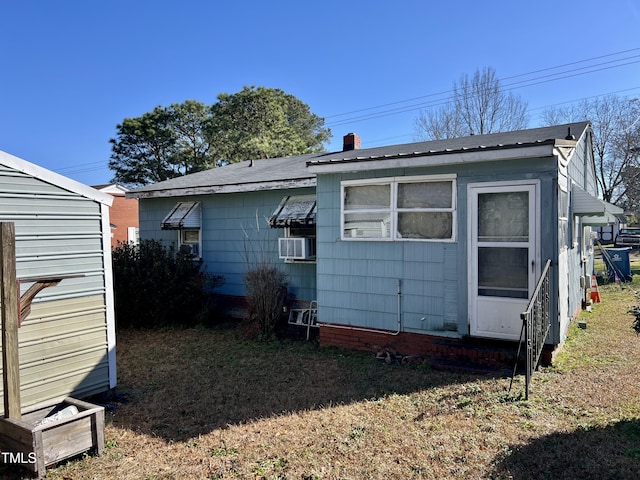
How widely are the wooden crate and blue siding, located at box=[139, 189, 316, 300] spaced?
15.7 ft

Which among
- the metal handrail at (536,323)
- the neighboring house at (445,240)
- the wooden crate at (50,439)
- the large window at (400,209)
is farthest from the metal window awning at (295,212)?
the wooden crate at (50,439)

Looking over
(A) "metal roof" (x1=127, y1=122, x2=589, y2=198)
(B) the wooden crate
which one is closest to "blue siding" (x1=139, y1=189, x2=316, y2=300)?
(A) "metal roof" (x1=127, y1=122, x2=589, y2=198)

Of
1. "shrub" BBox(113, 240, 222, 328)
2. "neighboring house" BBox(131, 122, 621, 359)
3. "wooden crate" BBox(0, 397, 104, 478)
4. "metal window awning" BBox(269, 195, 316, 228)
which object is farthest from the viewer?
"shrub" BBox(113, 240, 222, 328)

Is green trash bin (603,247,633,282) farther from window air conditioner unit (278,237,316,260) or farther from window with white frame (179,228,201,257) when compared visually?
window with white frame (179,228,201,257)

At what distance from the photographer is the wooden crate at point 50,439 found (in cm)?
318

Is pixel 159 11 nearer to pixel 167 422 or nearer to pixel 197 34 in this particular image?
pixel 197 34

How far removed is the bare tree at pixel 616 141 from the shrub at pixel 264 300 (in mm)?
26643

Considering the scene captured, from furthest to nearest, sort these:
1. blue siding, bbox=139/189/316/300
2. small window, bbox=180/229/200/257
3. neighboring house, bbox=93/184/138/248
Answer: neighboring house, bbox=93/184/138/248 → small window, bbox=180/229/200/257 → blue siding, bbox=139/189/316/300

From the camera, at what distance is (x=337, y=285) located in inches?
260

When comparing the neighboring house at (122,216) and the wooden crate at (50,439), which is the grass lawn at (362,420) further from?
the neighboring house at (122,216)

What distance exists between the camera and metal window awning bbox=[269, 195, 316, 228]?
7.74 meters

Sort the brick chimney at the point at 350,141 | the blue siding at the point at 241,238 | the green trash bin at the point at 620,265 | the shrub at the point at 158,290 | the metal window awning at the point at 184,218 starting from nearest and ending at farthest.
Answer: the blue siding at the point at 241,238 → the shrub at the point at 158,290 → the metal window awning at the point at 184,218 → the brick chimney at the point at 350,141 → the green trash bin at the point at 620,265

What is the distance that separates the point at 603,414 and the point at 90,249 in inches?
213

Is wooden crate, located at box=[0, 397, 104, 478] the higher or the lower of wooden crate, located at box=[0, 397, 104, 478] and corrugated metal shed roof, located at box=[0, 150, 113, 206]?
the lower
